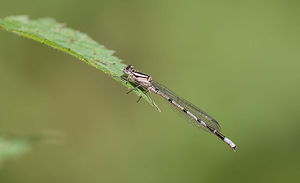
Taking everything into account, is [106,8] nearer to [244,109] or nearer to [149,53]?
[149,53]

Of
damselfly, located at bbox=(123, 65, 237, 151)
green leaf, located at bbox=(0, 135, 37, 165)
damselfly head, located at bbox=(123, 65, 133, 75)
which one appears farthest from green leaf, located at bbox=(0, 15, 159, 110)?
damselfly, located at bbox=(123, 65, 237, 151)

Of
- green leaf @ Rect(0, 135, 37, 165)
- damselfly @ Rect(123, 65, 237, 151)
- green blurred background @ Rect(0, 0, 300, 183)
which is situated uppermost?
green blurred background @ Rect(0, 0, 300, 183)

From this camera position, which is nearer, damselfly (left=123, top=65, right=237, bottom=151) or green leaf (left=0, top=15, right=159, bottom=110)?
green leaf (left=0, top=15, right=159, bottom=110)

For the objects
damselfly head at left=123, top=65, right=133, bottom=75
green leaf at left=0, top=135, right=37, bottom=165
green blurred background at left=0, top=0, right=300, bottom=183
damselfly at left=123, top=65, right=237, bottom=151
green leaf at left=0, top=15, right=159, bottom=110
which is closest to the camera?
green leaf at left=0, top=135, right=37, bottom=165

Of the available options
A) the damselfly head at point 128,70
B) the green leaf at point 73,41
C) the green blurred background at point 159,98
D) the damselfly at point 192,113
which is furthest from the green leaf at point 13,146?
the green blurred background at point 159,98

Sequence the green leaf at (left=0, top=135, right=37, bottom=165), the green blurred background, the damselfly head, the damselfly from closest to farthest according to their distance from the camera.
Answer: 1. the green leaf at (left=0, top=135, right=37, bottom=165)
2. the damselfly head
3. the damselfly
4. the green blurred background

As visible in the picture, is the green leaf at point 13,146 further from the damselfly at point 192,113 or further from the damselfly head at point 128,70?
the damselfly at point 192,113

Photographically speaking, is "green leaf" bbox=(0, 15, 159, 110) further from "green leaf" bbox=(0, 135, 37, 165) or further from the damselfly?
the damselfly

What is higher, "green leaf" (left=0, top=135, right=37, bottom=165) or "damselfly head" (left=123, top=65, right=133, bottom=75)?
"damselfly head" (left=123, top=65, right=133, bottom=75)

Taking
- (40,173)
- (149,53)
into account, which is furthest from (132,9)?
(40,173)

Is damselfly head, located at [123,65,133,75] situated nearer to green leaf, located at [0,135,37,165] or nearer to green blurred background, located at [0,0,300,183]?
green leaf, located at [0,135,37,165]
